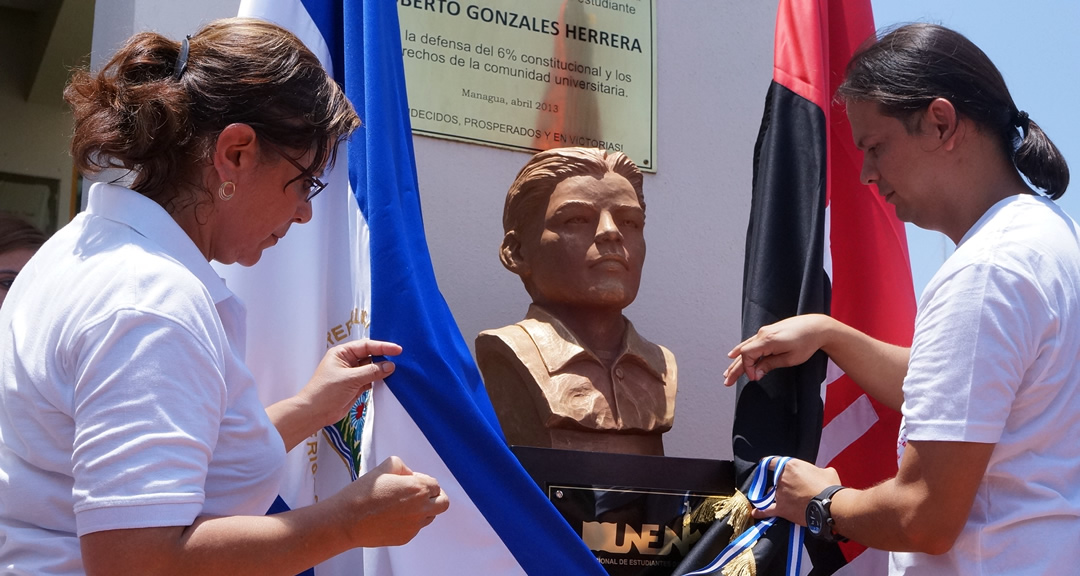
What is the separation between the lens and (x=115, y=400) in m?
1.08

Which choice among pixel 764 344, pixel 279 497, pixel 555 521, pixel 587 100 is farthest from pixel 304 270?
pixel 587 100

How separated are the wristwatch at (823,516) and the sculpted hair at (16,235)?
159 cm

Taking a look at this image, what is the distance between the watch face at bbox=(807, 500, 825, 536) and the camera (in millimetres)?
1807

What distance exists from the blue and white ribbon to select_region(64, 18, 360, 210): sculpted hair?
42.2 inches

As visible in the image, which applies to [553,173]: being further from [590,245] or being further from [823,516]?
[823,516]

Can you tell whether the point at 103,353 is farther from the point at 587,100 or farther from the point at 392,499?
the point at 587,100

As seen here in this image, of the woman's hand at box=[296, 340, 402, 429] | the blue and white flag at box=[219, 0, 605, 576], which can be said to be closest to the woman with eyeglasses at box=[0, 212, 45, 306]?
the blue and white flag at box=[219, 0, 605, 576]

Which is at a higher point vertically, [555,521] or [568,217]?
[568,217]

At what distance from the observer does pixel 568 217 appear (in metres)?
2.56

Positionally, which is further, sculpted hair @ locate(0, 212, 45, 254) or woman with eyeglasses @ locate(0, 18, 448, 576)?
sculpted hair @ locate(0, 212, 45, 254)

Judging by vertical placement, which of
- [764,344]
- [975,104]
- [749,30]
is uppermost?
[749,30]

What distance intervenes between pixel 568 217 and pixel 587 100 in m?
1.02

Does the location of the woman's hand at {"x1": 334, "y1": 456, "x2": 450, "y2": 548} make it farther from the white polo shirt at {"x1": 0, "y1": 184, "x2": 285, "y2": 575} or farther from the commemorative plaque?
the commemorative plaque

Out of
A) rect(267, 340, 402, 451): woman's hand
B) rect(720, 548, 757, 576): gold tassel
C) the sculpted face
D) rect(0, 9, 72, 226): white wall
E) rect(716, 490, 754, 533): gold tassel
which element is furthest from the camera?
rect(0, 9, 72, 226): white wall
